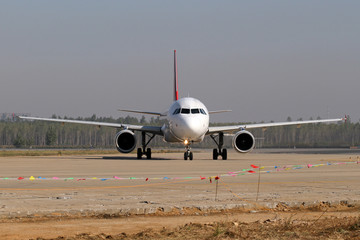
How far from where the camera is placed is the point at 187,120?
35.3 metres

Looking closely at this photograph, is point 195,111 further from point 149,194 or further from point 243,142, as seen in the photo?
point 149,194

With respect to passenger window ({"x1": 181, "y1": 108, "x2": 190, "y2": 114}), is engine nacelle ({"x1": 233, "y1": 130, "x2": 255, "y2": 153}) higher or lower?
lower

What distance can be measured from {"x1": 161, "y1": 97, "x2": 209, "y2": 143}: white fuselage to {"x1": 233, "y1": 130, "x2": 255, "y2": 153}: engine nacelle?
2.08m

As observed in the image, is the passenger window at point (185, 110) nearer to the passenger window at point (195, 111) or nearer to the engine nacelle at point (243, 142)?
the passenger window at point (195, 111)

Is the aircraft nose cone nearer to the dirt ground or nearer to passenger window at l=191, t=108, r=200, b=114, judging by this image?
passenger window at l=191, t=108, r=200, b=114

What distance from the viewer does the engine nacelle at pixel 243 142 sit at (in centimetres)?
3769

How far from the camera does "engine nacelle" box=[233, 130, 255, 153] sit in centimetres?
3769

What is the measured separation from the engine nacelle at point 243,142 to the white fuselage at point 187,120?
2.08 meters

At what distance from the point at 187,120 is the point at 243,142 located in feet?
15.4

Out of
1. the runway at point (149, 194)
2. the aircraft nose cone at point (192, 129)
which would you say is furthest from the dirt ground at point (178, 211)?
the aircraft nose cone at point (192, 129)

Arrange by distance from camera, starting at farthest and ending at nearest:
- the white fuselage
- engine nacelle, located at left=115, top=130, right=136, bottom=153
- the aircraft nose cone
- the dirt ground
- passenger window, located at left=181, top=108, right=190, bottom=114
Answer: engine nacelle, located at left=115, top=130, right=136, bottom=153 → passenger window, located at left=181, top=108, right=190, bottom=114 → the white fuselage → the aircraft nose cone → the dirt ground

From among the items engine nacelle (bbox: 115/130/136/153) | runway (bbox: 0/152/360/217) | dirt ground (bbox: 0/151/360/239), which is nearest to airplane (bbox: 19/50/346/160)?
engine nacelle (bbox: 115/130/136/153)

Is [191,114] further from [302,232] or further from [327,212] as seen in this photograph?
[302,232]

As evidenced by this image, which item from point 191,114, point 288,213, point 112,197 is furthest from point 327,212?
point 191,114
